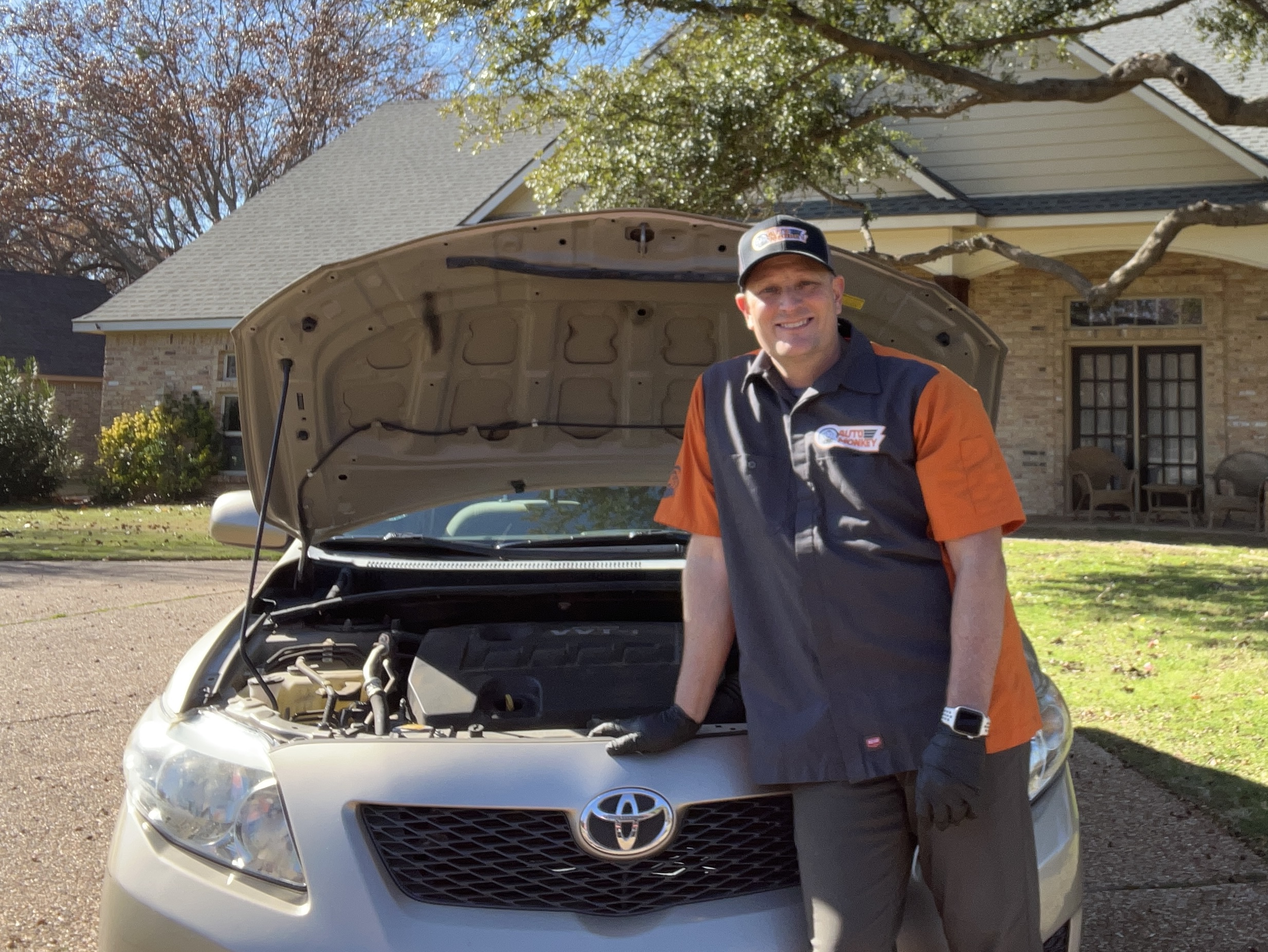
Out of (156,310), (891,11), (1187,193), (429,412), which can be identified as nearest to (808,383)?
(429,412)

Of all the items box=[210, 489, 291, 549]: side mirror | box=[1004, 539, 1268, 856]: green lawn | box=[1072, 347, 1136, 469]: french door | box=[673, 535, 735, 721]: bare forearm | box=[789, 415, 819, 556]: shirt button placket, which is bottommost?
box=[1004, 539, 1268, 856]: green lawn

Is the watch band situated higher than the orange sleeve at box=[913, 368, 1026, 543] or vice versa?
the orange sleeve at box=[913, 368, 1026, 543]

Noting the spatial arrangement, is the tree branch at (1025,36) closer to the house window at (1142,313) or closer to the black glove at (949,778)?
the house window at (1142,313)

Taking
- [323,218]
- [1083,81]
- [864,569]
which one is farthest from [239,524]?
[323,218]

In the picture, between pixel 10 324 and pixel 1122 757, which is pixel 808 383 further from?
pixel 10 324

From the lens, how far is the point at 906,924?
235 cm

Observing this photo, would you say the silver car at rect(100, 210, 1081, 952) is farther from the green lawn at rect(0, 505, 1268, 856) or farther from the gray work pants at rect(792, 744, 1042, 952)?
the green lawn at rect(0, 505, 1268, 856)

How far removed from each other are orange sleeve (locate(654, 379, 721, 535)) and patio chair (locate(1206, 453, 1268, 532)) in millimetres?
13729

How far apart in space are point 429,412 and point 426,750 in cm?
163

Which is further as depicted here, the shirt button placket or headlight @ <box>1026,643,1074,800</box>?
headlight @ <box>1026,643,1074,800</box>

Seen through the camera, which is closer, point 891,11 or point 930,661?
point 930,661

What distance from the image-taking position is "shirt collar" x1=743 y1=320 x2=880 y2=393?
95.0 inches

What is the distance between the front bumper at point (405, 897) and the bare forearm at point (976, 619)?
44cm

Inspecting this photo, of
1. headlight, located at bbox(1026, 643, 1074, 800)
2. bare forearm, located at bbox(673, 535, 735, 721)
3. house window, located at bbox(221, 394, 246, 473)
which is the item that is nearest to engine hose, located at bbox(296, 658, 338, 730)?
bare forearm, located at bbox(673, 535, 735, 721)
